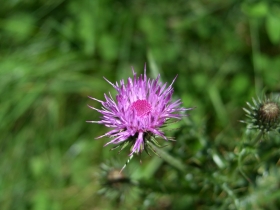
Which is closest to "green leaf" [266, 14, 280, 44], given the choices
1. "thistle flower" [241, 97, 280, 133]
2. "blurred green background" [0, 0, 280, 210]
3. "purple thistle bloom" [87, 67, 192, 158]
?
"blurred green background" [0, 0, 280, 210]

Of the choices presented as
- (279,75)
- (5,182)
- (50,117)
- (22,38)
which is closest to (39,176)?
(5,182)

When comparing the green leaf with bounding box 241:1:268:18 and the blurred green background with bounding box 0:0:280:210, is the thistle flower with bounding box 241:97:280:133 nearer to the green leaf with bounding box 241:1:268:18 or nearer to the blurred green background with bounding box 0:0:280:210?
the green leaf with bounding box 241:1:268:18

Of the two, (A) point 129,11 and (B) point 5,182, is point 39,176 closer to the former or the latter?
(B) point 5,182

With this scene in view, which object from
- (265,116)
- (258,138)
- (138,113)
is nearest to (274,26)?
(258,138)

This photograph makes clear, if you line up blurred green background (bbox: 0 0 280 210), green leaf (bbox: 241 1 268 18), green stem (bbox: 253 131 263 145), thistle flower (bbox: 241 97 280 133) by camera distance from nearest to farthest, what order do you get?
thistle flower (bbox: 241 97 280 133) < green stem (bbox: 253 131 263 145) < green leaf (bbox: 241 1 268 18) < blurred green background (bbox: 0 0 280 210)

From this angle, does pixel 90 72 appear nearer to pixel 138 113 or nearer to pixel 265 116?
pixel 138 113

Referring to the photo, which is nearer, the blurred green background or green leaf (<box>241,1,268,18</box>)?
green leaf (<box>241,1,268,18</box>)
